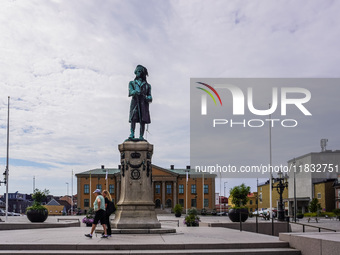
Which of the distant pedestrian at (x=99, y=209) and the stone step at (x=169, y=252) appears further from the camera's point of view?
the distant pedestrian at (x=99, y=209)

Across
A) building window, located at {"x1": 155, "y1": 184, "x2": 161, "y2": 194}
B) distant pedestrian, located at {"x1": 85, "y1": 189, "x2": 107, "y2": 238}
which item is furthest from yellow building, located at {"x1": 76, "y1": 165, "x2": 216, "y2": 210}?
distant pedestrian, located at {"x1": 85, "y1": 189, "x2": 107, "y2": 238}

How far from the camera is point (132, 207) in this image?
19062mm

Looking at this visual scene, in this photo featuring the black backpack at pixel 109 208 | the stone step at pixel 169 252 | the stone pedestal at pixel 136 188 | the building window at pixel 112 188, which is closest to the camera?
the stone step at pixel 169 252

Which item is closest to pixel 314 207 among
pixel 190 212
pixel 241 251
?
pixel 190 212

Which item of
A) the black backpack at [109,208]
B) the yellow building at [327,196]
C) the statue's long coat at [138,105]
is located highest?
the statue's long coat at [138,105]

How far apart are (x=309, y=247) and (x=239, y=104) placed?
24776mm

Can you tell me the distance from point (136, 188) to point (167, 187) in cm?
9357

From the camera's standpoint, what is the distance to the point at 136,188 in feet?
63.6

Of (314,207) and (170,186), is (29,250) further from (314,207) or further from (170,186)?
(170,186)

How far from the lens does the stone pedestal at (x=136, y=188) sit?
18.9 m

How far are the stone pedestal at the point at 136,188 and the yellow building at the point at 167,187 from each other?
91.0m

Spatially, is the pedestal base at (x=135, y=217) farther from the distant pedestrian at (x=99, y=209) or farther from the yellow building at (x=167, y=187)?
the yellow building at (x=167, y=187)

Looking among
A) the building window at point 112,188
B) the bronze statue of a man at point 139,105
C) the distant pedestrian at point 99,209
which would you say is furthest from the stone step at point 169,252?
the building window at point 112,188

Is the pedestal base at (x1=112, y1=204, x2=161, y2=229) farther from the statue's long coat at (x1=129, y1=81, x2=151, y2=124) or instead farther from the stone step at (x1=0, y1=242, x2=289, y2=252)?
the stone step at (x1=0, y1=242, x2=289, y2=252)
